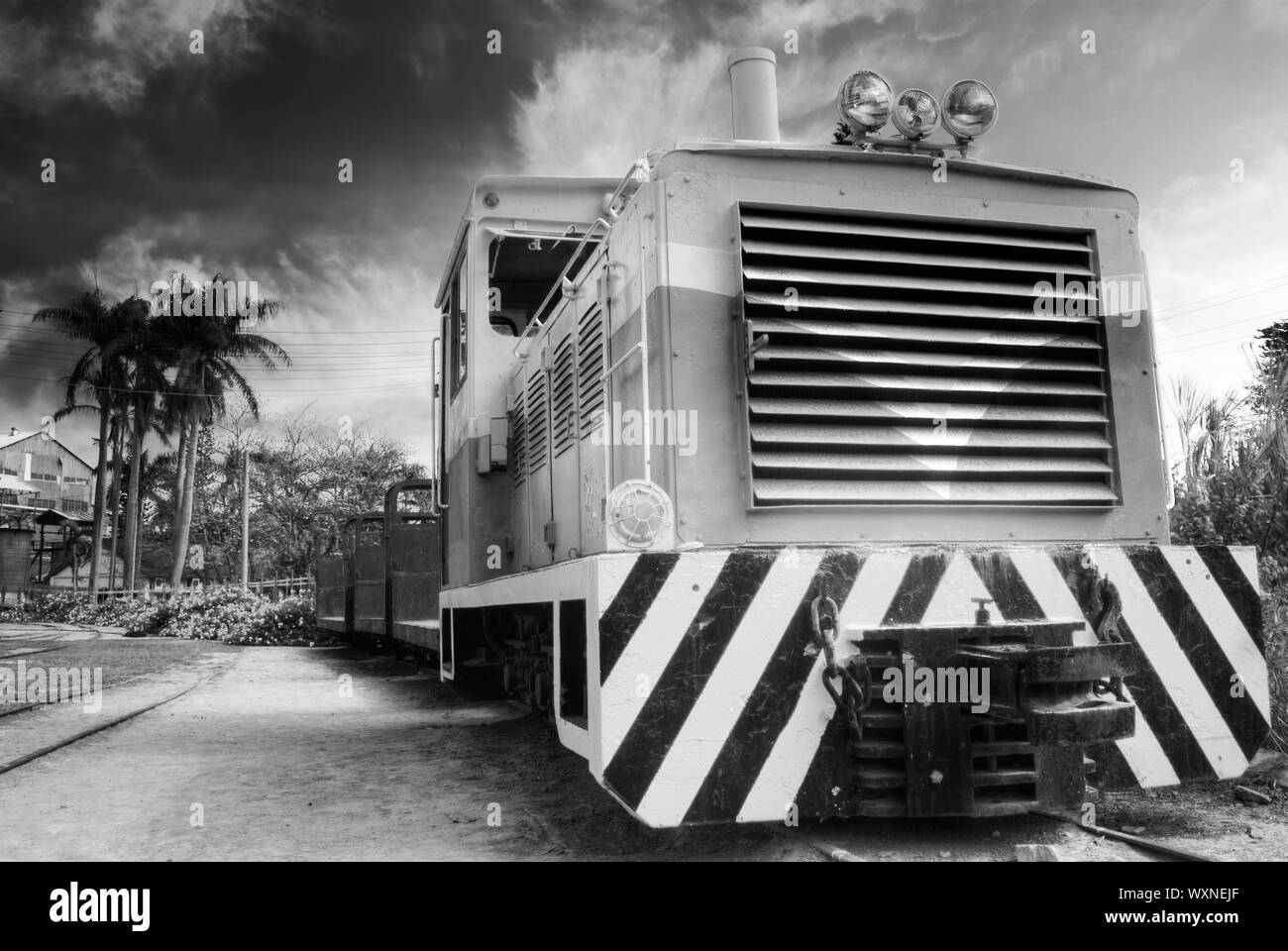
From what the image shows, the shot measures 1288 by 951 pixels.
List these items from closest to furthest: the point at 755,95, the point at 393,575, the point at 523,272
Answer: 1. the point at 755,95
2. the point at 523,272
3. the point at 393,575

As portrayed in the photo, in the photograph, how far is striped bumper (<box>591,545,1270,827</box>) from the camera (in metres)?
2.60

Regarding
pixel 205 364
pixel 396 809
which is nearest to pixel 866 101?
pixel 396 809

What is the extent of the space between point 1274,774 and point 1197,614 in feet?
4.01

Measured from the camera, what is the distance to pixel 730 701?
265 cm

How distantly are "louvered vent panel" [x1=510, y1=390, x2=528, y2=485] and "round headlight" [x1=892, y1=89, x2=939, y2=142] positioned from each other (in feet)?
7.31

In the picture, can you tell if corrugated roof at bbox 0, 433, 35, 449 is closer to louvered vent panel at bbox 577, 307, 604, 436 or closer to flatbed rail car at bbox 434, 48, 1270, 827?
louvered vent panel at bbox 577, 307, 604, 436

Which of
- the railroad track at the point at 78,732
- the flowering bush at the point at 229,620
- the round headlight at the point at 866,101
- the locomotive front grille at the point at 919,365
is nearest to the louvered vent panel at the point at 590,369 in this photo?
the locomotive front grille at the point at 919,365

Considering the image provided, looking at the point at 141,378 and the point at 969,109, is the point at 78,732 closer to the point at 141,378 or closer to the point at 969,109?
the point at 969,109

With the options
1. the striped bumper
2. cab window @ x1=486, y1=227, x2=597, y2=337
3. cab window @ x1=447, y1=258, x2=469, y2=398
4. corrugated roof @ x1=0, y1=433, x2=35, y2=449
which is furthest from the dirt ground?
corrugated roof @ x1=0, y1=433, x2=35, y2=449

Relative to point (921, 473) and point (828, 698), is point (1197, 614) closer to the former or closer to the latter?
point (921, 473)

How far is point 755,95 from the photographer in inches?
151

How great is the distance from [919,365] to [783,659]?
41.5 inches

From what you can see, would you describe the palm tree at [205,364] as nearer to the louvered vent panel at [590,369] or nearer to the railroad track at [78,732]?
the railroad track at [78,732]

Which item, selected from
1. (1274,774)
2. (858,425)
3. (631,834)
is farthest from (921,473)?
(1274,774)
